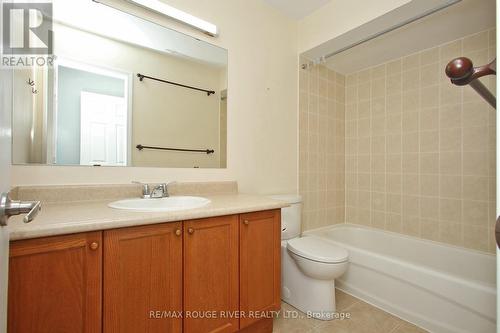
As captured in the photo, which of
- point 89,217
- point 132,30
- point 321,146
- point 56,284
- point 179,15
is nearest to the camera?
point 56,284

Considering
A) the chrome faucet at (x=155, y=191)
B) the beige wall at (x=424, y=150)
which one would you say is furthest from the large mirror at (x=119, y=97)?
the beige wall at (x=424, y=150)

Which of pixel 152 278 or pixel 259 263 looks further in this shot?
pixel 259 263

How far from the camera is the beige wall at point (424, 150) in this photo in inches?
72.4

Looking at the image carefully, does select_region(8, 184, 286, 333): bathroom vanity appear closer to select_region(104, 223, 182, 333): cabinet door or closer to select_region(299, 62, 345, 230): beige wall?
select_region(104, 223, 182, 333): cabinet door

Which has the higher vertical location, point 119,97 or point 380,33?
point 380,33

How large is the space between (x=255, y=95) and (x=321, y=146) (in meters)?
0.94

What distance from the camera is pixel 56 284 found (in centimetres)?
78

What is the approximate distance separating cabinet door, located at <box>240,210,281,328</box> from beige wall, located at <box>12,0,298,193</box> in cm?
56

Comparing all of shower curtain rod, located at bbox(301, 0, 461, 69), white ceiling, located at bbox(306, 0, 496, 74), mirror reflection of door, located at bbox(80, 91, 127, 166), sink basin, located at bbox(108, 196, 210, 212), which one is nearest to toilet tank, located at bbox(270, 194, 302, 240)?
sink basin, located at bbox(108, 196, 210, 212)

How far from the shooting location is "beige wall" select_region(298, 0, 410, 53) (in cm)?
162

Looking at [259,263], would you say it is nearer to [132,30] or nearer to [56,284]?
[56,284]

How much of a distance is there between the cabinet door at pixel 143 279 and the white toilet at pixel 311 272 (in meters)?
0.89

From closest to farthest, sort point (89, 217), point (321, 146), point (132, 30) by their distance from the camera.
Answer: point (89, 217)
point (132, 30)
point (321, 146)

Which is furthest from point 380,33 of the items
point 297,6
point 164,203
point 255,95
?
point 164,203
